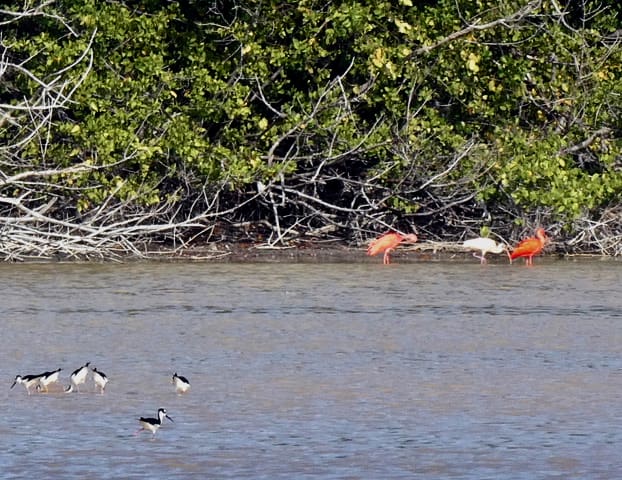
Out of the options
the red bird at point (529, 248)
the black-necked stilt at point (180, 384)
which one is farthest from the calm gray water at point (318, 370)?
the red bird at point (529, 248)

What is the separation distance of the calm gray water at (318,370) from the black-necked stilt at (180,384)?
0.07 meters

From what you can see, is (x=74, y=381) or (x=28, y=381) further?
(x=74, y=381)

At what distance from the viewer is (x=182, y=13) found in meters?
18.7

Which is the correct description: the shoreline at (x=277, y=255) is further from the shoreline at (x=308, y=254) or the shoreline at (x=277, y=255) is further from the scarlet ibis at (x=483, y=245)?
the scarlet ibis at (x=483, y=245)

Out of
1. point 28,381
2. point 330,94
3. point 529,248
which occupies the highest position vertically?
point 330,94

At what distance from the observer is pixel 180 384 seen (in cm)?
948

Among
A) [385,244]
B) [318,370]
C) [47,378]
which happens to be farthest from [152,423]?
[385,244]

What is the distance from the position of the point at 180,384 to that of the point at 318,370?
1.40 m

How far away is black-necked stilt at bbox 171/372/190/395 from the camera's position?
9484 mm

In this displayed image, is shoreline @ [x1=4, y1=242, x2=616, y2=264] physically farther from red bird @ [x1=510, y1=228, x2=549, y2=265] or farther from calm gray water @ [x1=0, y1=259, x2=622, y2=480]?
calm gray water @ [x1=0, y1=259, x2=622, y2=480]

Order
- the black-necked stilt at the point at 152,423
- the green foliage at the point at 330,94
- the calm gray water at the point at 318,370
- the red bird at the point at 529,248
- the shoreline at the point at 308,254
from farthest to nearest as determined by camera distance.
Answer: the shoreline at the point at 308,254 → the green foliage at the point at 330,94 → the red bird at the point at 529,248 → the black-necked stilt at the point at 152,423 → the calm gray water at the point at 318,370

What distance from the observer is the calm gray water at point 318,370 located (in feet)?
25.7

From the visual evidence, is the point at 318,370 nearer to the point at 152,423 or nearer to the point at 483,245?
the point at 152,423

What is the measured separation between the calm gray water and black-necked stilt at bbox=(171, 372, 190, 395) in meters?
0.07
